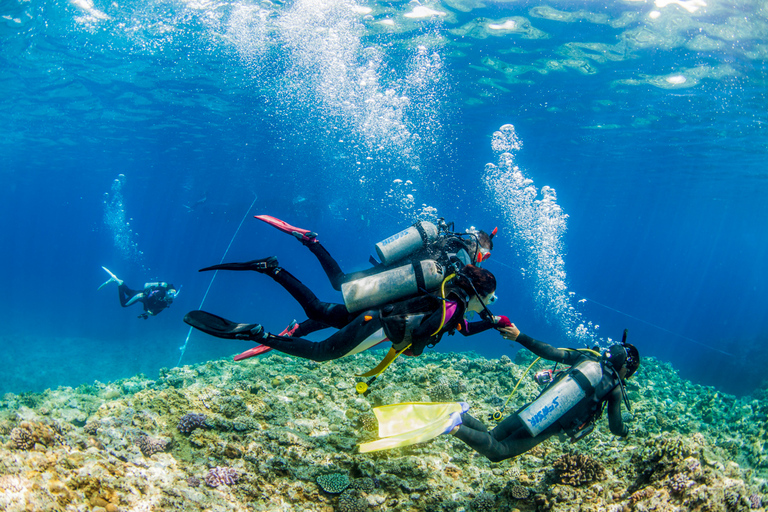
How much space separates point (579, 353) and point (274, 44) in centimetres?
1614

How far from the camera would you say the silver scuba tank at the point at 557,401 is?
3.76 meters

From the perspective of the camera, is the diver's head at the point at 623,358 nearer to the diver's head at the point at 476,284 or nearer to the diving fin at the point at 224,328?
the diver's head at the point at 476,284

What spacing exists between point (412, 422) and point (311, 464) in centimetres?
114

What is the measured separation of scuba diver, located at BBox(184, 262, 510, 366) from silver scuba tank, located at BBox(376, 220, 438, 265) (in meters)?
0.89

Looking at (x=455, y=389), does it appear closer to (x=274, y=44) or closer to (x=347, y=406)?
(x=347, y=406)

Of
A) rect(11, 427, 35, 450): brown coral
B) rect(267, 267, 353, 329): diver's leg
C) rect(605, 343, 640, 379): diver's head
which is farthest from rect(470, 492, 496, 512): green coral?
rect(11, 427, 35, 450): brown coral

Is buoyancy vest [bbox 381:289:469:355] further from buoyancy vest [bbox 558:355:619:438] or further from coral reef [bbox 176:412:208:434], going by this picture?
coral reef [bbox 176:412:208:434]

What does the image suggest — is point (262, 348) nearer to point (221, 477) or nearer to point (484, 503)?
point (221, 477)

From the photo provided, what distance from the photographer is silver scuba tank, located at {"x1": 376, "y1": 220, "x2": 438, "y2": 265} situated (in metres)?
4.73

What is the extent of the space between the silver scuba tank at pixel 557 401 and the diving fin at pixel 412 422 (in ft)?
2.25

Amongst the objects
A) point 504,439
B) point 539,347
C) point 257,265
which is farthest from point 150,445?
point 539,347

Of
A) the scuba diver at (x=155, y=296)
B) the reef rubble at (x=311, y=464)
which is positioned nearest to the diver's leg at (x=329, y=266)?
the reef rubble at (x=311, y=464)

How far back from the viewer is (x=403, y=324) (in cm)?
352

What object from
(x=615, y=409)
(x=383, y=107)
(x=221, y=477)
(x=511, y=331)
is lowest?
(x=615, y=409)
